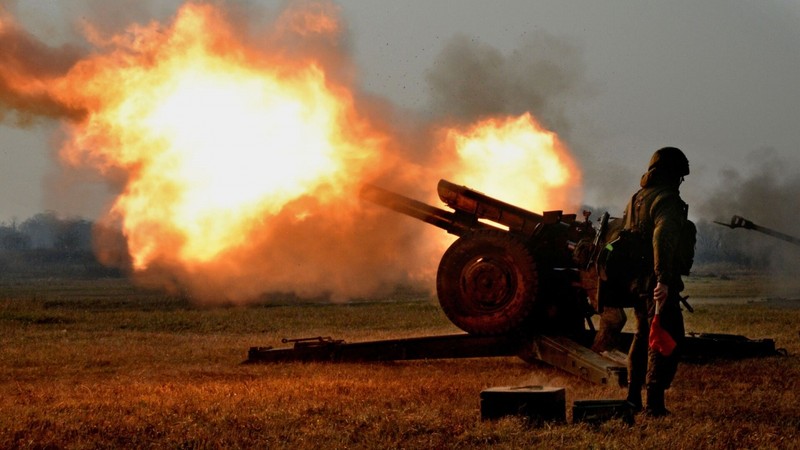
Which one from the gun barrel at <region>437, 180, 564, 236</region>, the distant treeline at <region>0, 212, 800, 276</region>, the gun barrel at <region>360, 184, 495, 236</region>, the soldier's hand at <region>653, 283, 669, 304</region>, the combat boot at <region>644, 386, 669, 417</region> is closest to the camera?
the soldier's hand at <region>653, 283, 669, 304</region>

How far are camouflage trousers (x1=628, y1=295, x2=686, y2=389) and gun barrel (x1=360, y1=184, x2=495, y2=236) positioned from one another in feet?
16.8

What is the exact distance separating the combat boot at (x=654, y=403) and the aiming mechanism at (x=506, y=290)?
3.65m

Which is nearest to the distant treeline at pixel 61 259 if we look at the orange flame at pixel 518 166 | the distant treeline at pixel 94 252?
the distant treeline at pixel 94 252

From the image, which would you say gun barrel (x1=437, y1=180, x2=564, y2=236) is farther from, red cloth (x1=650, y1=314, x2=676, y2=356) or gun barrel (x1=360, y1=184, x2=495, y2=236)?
red cloth (x1=650, y1=314, x2=676, y2=356)

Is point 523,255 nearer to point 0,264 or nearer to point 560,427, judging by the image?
point 560,427

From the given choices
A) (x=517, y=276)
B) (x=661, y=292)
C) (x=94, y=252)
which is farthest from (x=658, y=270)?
(x=94, y=252)

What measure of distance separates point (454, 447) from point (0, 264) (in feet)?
469

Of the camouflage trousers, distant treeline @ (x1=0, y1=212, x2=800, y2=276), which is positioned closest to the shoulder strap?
the camouflage trousers

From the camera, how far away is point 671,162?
956 centimetres

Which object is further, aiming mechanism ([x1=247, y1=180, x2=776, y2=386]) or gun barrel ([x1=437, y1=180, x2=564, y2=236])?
gun barrel ([x1=437, y1=180, x2=564, y2=236])

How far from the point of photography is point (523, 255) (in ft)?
44.4

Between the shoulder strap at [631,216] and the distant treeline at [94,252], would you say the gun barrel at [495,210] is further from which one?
the distant treeline at [94,252]

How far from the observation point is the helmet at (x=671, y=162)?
957 cm

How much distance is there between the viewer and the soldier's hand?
353 inches
